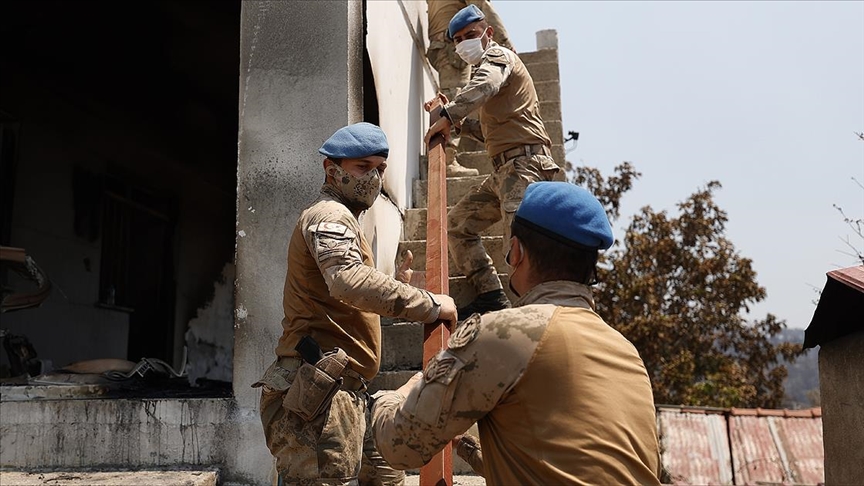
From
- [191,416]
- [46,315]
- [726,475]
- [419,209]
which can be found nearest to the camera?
[191,416]

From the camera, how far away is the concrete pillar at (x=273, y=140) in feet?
13.2

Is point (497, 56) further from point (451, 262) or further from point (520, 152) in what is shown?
point (451, 262)

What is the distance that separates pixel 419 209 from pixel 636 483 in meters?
4.64

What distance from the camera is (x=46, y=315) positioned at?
268 inches

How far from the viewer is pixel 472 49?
15.7 feet

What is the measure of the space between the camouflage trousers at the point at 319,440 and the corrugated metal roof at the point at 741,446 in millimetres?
3088

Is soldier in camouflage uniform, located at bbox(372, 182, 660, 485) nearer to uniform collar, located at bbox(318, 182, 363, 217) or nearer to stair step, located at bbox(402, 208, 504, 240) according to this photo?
uniform collar, located at bbox(318, 182, 363, 217)

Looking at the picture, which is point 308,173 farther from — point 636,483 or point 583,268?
point 636,483

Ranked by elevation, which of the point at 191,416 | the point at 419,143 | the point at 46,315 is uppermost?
the point at 419,143

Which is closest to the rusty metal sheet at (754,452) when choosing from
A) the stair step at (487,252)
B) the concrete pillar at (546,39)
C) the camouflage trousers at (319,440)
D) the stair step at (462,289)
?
the stair step at (462,289)

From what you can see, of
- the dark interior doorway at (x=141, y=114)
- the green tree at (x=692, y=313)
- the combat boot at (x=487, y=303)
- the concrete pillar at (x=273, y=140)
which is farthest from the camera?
the green tree at (x=692, y=313)

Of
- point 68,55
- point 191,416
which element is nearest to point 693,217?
point 68,55

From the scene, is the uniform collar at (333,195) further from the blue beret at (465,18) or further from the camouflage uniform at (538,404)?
the blue beret at (465,18)

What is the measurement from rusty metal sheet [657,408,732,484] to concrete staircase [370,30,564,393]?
1.73m
